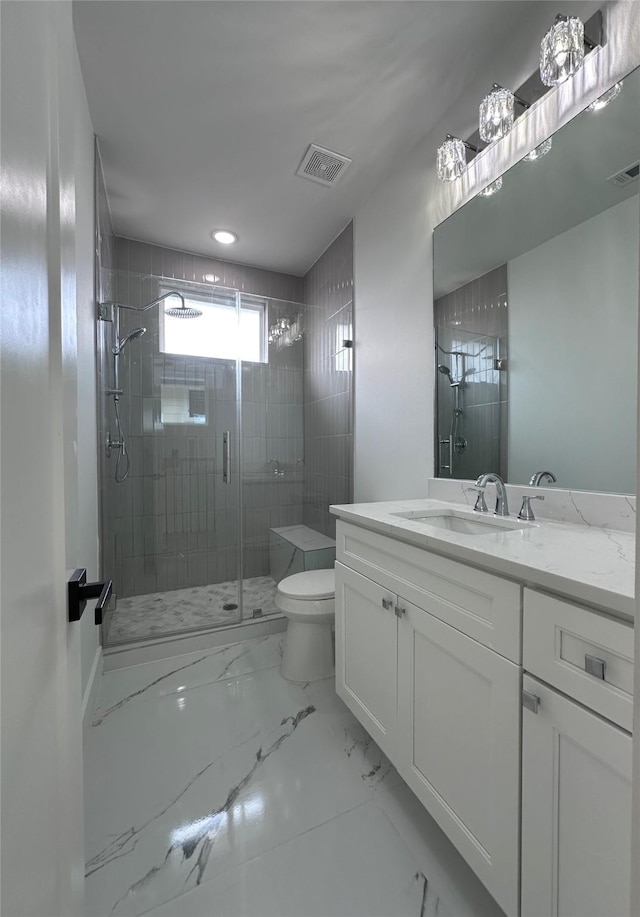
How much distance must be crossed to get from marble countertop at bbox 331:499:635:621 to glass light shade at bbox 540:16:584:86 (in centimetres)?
139

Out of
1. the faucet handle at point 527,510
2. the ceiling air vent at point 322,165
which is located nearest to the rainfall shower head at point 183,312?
the ceiling air vent at point 322,165

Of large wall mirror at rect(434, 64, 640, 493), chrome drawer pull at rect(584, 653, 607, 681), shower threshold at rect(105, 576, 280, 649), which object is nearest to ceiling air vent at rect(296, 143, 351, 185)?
large wall mirror at rect(434, 64, 640, 493)

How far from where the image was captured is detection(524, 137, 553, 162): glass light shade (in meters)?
1.27

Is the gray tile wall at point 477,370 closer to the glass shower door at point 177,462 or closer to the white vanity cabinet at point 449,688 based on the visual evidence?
the white vanity cabinet at point 449,688

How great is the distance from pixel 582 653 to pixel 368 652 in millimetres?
815

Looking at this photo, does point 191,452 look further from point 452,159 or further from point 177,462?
point 452,159

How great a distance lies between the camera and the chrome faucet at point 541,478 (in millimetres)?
1308

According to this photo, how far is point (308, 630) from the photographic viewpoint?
1875 millimetres

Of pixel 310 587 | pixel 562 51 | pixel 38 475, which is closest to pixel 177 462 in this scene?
pixel 310 587

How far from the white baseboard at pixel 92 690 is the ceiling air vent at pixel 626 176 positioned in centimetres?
262

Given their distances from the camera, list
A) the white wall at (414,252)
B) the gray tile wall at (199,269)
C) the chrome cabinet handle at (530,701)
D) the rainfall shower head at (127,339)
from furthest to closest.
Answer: the gray tile wall at (199,269) < the rainfall shower head at (127,339) < the white wall at (414,252) < the chrome cabinet handle at (530,701)

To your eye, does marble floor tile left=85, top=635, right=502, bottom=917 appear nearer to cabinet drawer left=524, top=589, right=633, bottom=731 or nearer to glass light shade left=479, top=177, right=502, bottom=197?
cabinet drawer left=524, top=589, right=633, bottom=731

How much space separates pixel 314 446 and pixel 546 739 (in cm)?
234

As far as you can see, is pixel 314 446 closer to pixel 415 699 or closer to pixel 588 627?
pixel 415 699
